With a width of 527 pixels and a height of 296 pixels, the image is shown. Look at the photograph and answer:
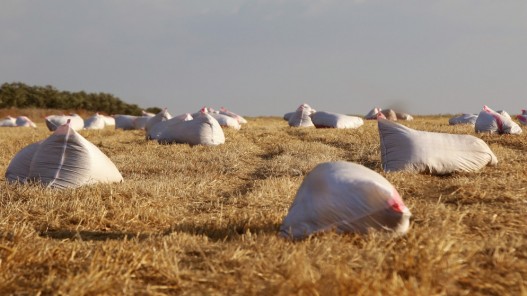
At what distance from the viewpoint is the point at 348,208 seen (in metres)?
2.74

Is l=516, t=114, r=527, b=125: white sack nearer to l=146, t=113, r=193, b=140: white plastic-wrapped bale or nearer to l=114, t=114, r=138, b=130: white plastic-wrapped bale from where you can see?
l=146, t=113, r=193, b=140: white plastic-wrapped bale

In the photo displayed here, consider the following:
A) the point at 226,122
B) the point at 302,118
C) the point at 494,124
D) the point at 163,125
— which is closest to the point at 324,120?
the point at 302,118

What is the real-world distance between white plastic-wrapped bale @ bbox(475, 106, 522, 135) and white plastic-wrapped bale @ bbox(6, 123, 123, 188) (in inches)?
244

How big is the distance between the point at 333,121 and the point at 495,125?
12.0 ft

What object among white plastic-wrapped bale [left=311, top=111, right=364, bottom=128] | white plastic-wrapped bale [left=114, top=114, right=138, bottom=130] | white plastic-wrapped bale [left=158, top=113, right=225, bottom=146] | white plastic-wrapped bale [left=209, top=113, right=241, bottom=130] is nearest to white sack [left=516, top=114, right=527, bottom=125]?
white plastic-wrapped bale [left=311, top=111, right=364, bottom=128]

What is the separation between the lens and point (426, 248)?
233 cm

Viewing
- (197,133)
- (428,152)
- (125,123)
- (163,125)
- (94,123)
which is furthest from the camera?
(94,123)

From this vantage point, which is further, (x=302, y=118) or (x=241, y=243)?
(x=302, y=118)

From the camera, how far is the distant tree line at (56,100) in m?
29.5

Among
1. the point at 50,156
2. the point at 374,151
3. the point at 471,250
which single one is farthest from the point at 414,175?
the point at 50,156

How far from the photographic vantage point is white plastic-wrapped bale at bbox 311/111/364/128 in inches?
467

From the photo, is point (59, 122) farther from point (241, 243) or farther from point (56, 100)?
point (56, 100)

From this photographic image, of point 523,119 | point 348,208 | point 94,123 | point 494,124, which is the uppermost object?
point 348,208

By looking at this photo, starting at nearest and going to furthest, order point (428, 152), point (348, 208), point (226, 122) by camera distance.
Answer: point (348, 208)
point (428, 152)
point (226, 122)
